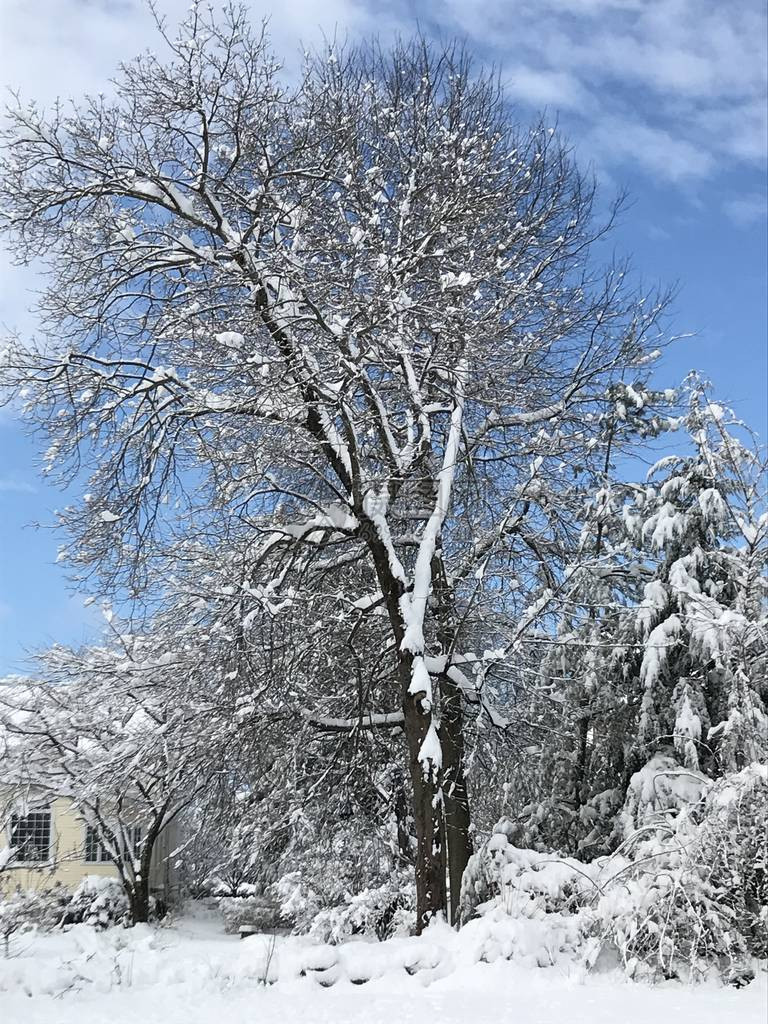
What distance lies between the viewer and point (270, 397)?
10039 millimetres

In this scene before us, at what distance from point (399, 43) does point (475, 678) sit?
8650 millimetres

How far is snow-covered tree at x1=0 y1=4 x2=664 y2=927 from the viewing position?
10016 mm

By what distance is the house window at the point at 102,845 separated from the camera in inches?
789

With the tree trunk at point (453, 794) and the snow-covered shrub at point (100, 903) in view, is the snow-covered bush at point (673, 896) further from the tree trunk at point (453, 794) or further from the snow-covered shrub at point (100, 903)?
the snow-covered shrub at point (100, 903)

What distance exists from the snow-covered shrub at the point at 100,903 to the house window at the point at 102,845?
649 mm

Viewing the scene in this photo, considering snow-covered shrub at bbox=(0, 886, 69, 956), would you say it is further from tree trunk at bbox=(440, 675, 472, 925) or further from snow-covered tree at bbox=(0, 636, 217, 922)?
tree trunk at bbox=(440, 675, 472, 925)

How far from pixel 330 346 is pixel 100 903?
15.6 m

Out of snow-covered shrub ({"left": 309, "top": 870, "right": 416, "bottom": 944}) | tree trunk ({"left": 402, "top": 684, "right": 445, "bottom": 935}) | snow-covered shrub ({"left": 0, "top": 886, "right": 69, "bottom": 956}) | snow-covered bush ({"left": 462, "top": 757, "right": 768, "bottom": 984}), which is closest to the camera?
snow-covered bush ({"left": 462, "top": 757, "right": 768, "bottom": 984})

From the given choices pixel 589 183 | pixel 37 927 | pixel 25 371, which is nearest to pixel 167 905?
pixel 37 927

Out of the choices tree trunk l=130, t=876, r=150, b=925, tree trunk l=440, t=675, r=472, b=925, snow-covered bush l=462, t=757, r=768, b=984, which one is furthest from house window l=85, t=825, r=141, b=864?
snow-covered bush l=462, t=757, r=768, b=984

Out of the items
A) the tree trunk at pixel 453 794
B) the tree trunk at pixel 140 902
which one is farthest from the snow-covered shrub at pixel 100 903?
the tree trunk at pixel 453 794

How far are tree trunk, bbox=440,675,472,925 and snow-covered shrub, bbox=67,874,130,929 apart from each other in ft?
37.2

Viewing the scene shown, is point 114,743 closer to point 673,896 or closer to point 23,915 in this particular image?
point 23,915

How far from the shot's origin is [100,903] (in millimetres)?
20484
